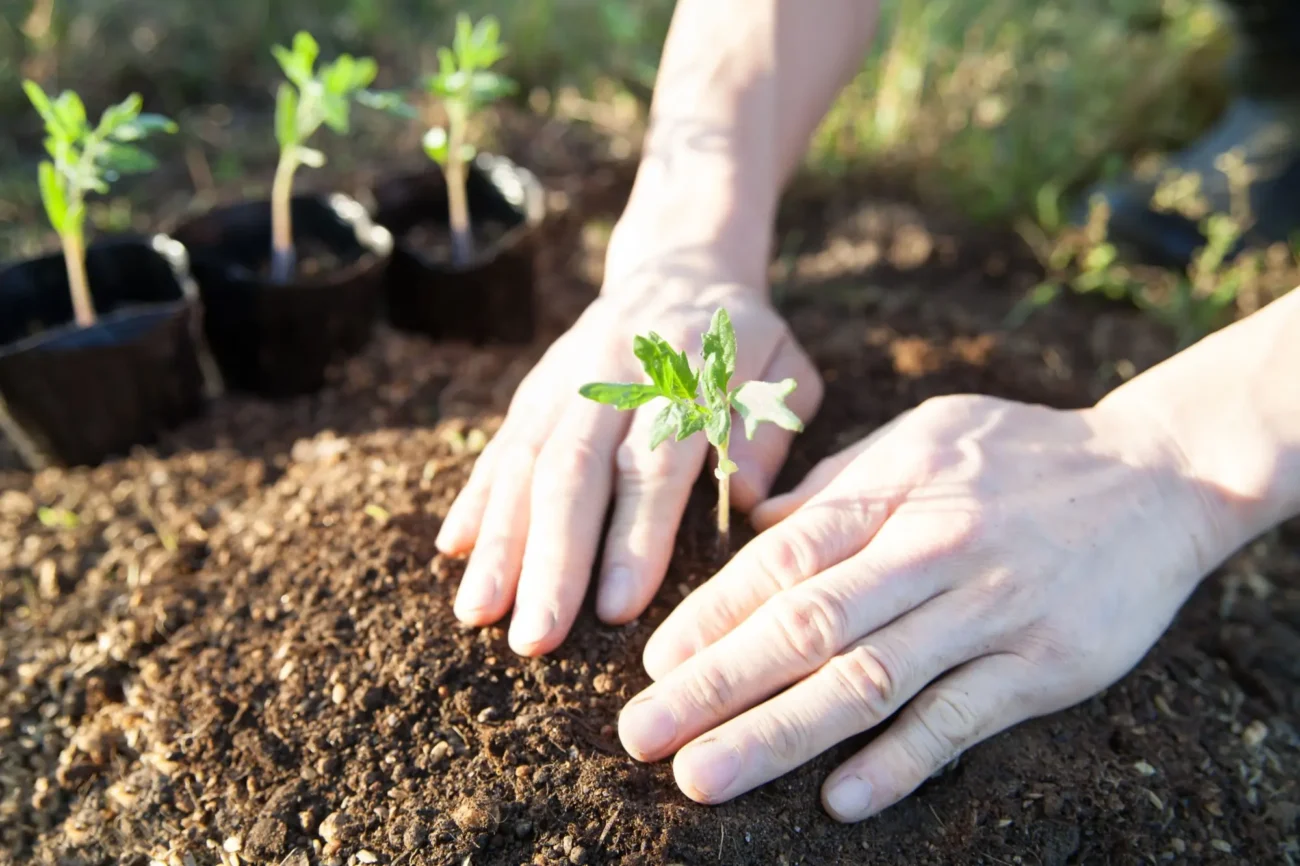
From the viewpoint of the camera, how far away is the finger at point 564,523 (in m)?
1.49

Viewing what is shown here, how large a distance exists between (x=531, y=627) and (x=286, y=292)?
1.10 meters

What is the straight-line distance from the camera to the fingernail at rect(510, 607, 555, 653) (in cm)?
148

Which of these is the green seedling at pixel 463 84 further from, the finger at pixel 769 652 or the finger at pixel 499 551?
the finger at pixel 769 652

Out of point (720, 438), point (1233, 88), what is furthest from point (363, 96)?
point (1233, 88)

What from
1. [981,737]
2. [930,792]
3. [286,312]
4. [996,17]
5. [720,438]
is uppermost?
[996,17]

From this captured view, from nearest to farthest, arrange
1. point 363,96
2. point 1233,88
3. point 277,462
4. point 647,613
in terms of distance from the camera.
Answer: point 647,613, point 363,96, point 277,462, point 1233,88

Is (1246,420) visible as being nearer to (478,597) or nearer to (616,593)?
(616,593)

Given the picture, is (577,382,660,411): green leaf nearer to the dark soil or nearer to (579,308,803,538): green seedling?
(579,308,803,538): green seedling

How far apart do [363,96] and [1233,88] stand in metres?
2.68

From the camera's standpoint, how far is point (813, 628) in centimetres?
139

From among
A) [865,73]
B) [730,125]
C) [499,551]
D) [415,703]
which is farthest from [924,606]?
[865,73]

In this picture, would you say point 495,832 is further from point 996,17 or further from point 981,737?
point 996,17

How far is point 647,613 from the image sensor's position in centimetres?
160

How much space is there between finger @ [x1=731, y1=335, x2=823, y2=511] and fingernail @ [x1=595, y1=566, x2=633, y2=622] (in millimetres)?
266
